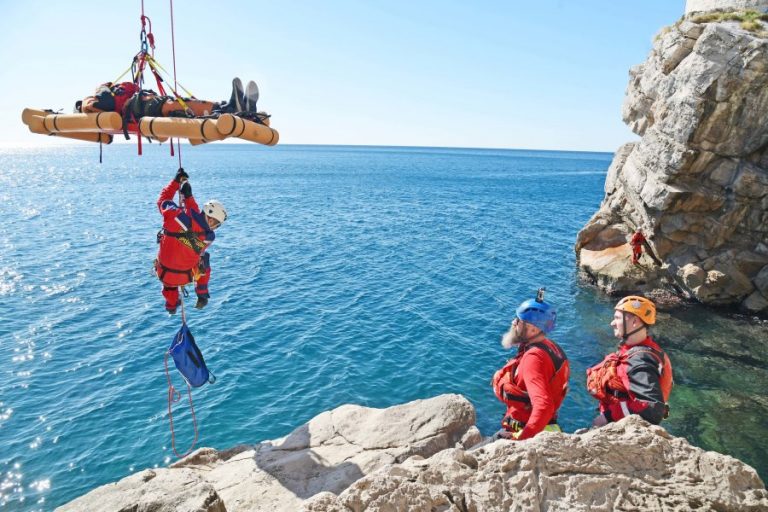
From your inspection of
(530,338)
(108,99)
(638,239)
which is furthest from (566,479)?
(638,239)

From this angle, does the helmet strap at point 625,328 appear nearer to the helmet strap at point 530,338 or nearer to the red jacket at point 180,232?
the helmet strap at point 530,338

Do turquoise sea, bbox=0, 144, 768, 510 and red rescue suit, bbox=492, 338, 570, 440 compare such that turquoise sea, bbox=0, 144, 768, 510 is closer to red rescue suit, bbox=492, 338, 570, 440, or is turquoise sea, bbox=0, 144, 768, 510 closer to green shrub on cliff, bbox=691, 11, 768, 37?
red rescue suit, bbox=492, 338, 570, 440

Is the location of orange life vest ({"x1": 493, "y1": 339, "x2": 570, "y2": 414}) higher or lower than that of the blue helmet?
lower

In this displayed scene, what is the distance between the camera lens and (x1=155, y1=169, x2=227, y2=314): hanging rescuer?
918cm

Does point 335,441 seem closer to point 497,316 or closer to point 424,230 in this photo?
point 497,316

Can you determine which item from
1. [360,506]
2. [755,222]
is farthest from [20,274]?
[755,222]

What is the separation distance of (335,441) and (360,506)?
5.70m

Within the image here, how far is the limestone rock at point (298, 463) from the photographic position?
23.6 ft

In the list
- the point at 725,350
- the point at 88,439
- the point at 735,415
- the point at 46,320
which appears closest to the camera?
the point at 88,439

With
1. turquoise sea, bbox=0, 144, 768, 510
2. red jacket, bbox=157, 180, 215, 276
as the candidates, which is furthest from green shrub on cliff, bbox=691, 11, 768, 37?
red jacket, bbox=157, 180, 215, 276

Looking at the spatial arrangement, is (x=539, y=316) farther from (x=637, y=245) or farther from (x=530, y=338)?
(x=637, y=245)

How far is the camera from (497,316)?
2242 centimetres

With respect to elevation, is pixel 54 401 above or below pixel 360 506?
below

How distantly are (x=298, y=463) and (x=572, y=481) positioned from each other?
626cm
